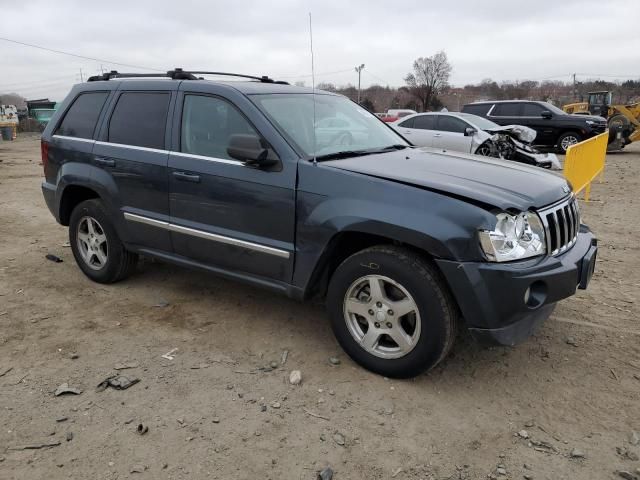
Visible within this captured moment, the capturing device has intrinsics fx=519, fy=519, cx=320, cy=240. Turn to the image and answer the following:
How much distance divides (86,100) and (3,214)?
4270 mm

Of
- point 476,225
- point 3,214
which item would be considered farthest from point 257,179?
point 3,214

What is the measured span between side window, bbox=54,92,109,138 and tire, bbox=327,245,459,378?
282 cm

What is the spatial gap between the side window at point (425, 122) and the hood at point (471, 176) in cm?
885

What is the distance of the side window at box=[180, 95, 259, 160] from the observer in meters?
3.73

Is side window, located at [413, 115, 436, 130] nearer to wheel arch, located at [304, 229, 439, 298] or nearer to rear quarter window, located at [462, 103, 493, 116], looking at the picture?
rear quarter window, located at [462, 103, 493, 116]

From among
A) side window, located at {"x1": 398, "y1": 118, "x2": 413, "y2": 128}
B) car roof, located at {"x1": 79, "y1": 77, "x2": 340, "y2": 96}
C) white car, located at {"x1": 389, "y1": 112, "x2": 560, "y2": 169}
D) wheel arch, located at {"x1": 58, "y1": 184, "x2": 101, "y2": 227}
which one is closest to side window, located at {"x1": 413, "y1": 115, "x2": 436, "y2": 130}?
white car, located at {"x1": 389, "y1": 112, "x2": 560, "y2": 169}

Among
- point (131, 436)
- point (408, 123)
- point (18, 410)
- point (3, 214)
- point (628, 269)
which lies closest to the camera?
point (131, 436)

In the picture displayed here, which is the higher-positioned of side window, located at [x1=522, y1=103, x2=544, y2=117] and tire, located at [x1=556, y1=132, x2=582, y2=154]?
side window, located at [x1=522, y1=103, x2=544, y2=117]

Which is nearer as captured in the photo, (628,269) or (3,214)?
(628,269)

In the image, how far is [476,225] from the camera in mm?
2805

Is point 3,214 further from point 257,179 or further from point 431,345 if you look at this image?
point 431,345

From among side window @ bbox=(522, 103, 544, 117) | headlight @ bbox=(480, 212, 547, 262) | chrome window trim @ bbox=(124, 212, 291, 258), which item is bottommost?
chrome window trim @ bbox=(124, 212, 291, 258)

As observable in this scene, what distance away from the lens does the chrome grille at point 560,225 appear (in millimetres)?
3076

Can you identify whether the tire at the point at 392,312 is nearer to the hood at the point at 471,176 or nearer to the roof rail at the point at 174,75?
the hood at the point at 471,176
